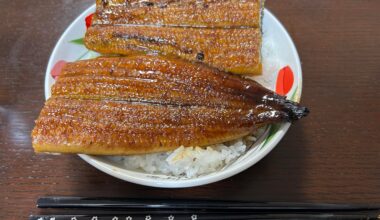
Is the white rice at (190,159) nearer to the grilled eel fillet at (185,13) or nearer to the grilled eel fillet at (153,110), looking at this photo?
the grilled eel fillet at (153,110)

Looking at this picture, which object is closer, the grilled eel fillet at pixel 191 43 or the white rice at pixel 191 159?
the white rice at pixel 191 159

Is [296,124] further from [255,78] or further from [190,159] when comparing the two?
[190,159]

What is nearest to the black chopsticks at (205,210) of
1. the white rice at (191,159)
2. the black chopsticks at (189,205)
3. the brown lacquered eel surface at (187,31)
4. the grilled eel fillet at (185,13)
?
the black chopsticks at (189,205)

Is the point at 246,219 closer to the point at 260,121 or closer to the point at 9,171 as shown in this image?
the point at 260,121

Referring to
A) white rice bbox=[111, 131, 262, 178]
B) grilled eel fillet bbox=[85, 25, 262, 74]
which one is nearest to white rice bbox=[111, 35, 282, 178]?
white rice bbox=[111, 131, 262, 178]

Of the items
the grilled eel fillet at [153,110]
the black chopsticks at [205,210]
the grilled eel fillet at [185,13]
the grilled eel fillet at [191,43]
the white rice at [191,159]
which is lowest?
the black chopsticks at [205,210]

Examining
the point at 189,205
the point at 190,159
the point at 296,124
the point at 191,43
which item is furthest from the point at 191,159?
the point at 296,124
